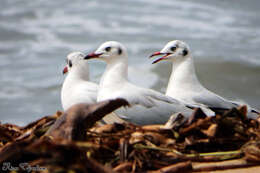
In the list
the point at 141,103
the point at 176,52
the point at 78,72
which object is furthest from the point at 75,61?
the point at 141,103

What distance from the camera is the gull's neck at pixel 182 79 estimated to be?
5.74 meters

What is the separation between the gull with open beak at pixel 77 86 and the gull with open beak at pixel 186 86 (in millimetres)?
908

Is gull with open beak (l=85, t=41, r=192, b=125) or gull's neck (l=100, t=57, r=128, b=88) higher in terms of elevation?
gull's neck (l=100, t=57, r=128, b=88)

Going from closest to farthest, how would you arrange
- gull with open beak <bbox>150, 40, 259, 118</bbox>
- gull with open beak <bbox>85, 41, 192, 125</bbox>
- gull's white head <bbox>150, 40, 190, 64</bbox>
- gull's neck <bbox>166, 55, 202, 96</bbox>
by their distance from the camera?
gull with open beak <bbox>85, 41, 192, 125</bbox>
gull with open beak <bbox>150, 40, 259, 118</bbox>
gull's neck <bbox>166, 55, 202, 96</bbox>
gull's white head <bbox>150, 40, 190, 64</bbox>

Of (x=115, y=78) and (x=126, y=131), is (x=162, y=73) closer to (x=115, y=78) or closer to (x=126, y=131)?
(x=115, y=78)

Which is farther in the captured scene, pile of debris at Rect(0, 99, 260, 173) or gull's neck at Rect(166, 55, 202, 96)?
gull's neck at Rect(166, 55, 202, 96)

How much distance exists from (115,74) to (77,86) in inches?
57.1

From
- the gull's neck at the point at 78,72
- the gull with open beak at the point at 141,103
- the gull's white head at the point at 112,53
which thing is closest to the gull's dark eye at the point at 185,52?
the gull's white head at the point at 112,53

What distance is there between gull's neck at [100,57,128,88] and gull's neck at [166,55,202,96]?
2.42 feet

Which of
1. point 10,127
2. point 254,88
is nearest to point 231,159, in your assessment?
point 10,127

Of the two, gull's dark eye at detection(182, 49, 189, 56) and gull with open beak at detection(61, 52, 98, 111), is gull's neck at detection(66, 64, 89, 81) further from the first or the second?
gull's dark eye at detection(182, 49, 189, 56)

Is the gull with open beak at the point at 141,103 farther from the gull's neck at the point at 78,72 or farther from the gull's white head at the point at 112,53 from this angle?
the gull's neck at the point at 78,72

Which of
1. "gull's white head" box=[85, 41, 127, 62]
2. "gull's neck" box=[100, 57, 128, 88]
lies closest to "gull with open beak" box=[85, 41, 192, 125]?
"gull's neck" box=[100, 57, 128, 88]

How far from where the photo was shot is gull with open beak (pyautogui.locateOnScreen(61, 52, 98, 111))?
5.99 meters
